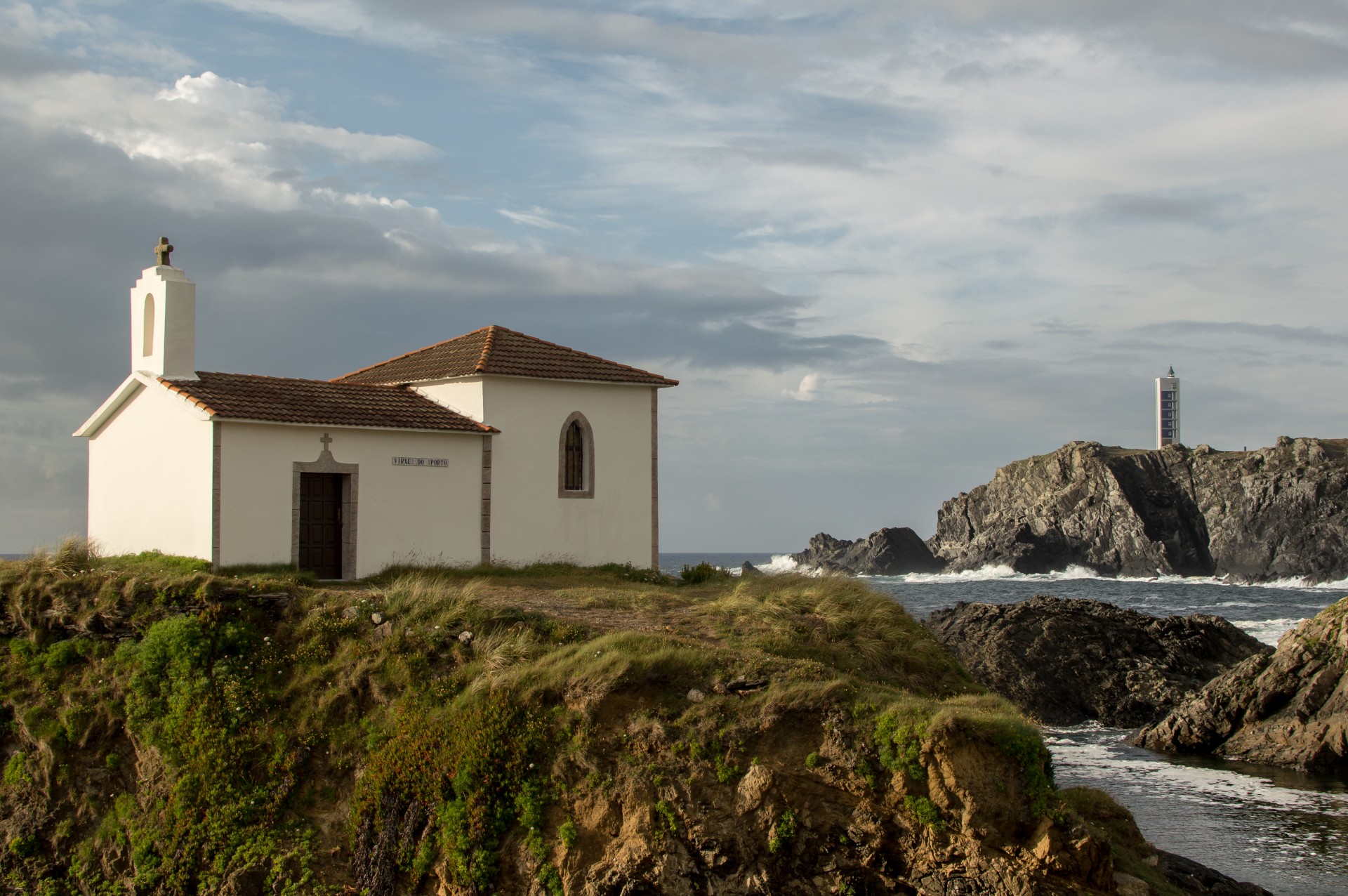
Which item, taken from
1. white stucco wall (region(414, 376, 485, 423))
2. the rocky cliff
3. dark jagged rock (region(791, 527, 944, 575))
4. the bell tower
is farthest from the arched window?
dark jagged rock (region(791, 527, 944, 575))

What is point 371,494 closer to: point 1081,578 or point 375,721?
point 375,721

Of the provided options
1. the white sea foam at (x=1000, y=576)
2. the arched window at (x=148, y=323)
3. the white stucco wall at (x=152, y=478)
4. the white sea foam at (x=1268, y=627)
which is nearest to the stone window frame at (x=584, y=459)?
the white stucco wall at (x=152, y=478)

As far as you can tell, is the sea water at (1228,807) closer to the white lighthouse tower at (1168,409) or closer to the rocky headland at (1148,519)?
the rocky headland at (1148,519)

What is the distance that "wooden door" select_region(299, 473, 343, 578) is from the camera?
21.2m

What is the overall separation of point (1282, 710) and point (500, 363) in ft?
60.5

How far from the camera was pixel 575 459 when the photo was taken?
81.9ft

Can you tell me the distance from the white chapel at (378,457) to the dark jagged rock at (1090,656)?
9712mm

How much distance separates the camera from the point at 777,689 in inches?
542

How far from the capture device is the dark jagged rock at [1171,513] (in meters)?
81.2

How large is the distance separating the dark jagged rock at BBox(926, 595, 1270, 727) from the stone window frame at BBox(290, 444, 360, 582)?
15.7m

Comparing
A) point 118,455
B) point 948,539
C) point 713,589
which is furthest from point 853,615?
point 948,539

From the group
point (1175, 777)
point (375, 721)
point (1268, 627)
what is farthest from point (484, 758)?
point (1268, 627)

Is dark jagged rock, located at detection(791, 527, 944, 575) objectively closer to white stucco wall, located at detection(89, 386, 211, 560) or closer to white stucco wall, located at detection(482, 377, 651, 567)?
white stucco wall, located at detection(482, 377, 651, 567)

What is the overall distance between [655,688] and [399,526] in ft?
32.2
